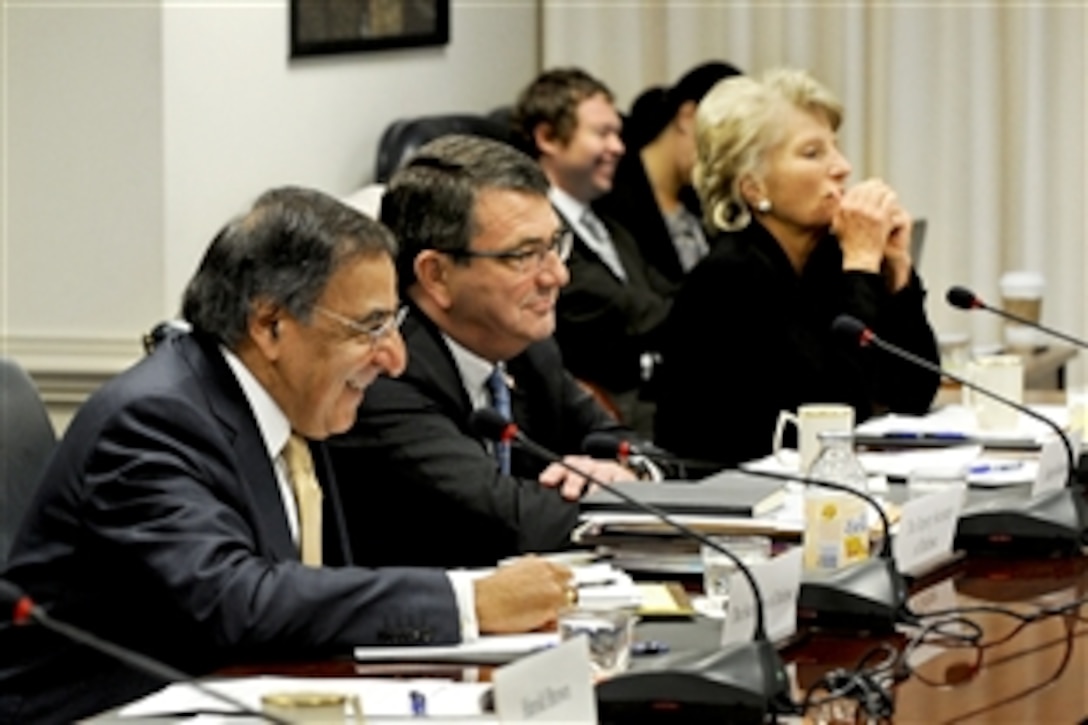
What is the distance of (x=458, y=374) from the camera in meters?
3.48

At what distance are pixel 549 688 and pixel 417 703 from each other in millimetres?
228

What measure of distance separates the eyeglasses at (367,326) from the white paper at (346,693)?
537 mm

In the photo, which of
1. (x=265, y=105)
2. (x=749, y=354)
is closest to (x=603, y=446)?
(x=749, y=354)

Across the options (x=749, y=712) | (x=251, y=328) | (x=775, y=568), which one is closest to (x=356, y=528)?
(x=251, y=328)

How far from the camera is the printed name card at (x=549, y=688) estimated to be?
200 cm

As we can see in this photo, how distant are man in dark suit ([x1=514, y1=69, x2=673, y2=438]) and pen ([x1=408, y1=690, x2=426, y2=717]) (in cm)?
361

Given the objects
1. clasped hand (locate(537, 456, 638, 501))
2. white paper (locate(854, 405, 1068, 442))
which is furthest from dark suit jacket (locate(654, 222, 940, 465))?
clasped hand (locate(537, 456, 638, 501))

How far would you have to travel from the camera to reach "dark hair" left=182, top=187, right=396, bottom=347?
2.80 meters

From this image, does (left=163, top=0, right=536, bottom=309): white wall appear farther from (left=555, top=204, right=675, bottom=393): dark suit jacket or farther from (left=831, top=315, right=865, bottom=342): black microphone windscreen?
(left=831, top=315, right=865, bottom=342): black microphone windscreen

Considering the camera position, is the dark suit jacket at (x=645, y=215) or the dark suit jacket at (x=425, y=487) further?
the dark suit jacket at (x=645, y=215)

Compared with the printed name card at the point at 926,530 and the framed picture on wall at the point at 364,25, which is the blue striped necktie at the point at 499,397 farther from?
the framed picture on wall at the point at 364,25

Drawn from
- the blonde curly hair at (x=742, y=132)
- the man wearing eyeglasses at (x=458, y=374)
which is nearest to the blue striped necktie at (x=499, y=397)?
the man wearing eyeglasses at (x=458, y=374)

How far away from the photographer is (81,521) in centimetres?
267

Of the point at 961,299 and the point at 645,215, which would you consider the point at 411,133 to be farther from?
the point at 961,299
